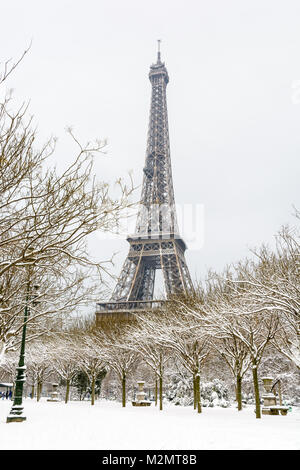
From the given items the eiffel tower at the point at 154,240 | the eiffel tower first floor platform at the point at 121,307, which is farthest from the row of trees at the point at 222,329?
the eiffel tower at the point at 154,240

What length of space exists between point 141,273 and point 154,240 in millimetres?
4520

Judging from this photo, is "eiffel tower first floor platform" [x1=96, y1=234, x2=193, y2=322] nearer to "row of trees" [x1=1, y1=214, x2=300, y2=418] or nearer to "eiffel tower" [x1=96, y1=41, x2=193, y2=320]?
"eiffel tower" [x1=96, y1=41, x2=193, y2=320]

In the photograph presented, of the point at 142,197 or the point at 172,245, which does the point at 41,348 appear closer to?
the point at 172,245

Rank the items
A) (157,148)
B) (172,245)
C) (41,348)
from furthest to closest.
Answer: (157,148) → (172,245) → (41,348)

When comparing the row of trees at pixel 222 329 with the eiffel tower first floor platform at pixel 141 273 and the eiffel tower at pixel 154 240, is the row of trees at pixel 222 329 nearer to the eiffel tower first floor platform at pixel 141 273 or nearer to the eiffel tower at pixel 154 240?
the eiffel tower first floor platform at pixel 141 273

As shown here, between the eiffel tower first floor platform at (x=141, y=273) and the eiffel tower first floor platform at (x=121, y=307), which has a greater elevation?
the eiffel tower first floor platform at (x=141, y=273)

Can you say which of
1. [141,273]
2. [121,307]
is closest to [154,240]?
[141,273]

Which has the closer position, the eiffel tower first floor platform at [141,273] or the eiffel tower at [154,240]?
the eiffel tower first floor platform at [141,273]

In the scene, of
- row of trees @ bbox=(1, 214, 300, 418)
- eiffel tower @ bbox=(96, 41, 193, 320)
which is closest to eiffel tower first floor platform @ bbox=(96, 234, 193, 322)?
eiffel tower @ bbox=(96, 41, 193, 320)

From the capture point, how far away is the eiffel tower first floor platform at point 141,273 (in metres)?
39.2

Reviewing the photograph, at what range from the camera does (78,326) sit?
32.4 m
